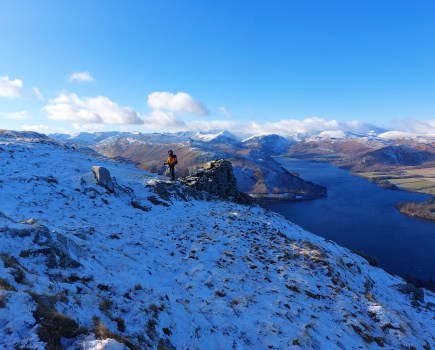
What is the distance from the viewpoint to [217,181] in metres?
44.0

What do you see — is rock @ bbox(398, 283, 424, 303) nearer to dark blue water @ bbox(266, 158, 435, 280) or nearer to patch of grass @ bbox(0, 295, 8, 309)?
patch of grass @ bbox(0, 295, 8, 309)

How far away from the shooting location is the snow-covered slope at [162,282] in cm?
966

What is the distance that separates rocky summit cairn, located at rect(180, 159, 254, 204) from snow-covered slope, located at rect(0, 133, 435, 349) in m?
12.3

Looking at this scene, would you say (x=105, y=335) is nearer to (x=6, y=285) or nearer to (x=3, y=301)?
(x=3, y=301)

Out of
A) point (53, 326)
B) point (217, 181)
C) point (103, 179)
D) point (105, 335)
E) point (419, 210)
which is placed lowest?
point (419, 210)

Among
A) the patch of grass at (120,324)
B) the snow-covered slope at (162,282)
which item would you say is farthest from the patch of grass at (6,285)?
the patch of grass at (120,324)

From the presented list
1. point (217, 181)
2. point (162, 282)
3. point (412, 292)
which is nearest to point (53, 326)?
point (162, 282)

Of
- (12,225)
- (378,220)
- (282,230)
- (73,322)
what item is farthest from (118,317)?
(378,220)

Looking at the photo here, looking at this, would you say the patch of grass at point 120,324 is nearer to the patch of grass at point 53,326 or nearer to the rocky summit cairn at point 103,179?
the patch of grass at point 53,326

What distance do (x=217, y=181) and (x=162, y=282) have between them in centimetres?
2921

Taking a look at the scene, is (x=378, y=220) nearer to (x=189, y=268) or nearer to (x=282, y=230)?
(x=282, y=230)

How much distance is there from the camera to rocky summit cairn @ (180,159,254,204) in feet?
137

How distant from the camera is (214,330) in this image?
12.2 metres

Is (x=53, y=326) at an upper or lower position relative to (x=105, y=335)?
upper
